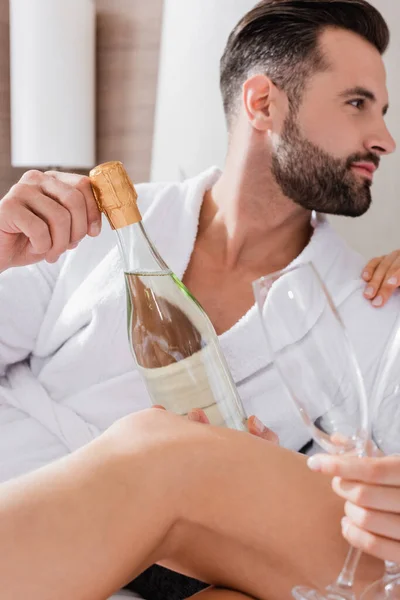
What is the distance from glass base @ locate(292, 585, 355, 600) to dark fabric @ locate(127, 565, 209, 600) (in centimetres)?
33

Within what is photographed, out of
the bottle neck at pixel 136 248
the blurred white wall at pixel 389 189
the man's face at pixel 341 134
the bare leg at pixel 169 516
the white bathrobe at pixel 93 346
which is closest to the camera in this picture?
the bare leg at pixel 169 516

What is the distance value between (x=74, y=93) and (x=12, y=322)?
89 cm

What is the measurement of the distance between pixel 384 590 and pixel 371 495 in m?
0.11

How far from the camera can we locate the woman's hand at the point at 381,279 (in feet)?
4.00

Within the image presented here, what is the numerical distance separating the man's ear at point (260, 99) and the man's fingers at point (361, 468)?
999 mm

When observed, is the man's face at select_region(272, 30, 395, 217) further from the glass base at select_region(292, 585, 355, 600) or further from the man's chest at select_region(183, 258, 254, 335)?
the glass base at select_region(292, 585, 355, 600)

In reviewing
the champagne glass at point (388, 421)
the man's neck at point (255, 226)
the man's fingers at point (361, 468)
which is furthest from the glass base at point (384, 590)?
the man's neck at point (255, 226)

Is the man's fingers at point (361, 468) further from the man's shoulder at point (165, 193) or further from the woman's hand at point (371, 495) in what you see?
the man's shoulder at point (165, 193)

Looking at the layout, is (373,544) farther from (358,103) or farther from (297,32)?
(297,32)

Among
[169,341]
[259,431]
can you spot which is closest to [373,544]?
[259,431]

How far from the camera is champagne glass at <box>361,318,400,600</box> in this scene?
59 centimetres

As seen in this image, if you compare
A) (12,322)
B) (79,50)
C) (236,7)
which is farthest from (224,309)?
(79,50)

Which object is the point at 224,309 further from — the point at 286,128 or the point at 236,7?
the point at 236,7

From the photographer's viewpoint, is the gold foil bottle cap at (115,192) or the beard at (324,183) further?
the beard at (324,183)
